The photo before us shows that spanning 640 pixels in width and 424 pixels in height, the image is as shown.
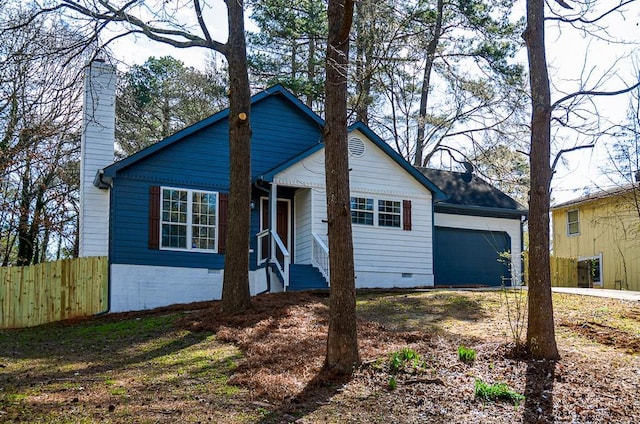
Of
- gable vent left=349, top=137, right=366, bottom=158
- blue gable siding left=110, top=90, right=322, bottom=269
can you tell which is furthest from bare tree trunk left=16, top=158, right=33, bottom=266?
gable vent left=349, top=137, right=366, bottom=158

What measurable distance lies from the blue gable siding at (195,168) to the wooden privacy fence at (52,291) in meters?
0.70

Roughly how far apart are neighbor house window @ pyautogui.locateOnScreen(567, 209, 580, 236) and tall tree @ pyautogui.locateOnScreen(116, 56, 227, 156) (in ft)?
48.6

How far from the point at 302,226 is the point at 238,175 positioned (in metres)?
5.34

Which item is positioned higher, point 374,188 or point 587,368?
point 374,188

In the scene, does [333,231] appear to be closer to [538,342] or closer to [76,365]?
[538,342]

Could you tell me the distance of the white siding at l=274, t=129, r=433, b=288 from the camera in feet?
54.9

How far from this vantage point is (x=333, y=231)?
25.2 ft

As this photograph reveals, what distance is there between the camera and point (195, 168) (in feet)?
53.0

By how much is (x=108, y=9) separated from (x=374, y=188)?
8362mm

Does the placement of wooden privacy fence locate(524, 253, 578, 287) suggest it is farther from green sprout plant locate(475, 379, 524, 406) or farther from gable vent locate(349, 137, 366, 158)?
green sprout plant locate(475, 379, 524, 406)

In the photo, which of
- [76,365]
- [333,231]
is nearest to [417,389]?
[333,231]

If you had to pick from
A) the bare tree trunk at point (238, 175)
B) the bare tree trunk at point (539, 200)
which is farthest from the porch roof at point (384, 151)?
the bare tree trunk at point (539, 200)

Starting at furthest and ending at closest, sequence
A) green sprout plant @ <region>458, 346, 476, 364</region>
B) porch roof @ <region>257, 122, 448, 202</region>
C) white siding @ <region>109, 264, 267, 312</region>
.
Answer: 1. porch roof @ <region>257, 122, 448, 202</region>
2. white siding @ <region>109, 264, 267, 312</region>
3. green sprout plant @ <region>458, 346, 476, 364</region>

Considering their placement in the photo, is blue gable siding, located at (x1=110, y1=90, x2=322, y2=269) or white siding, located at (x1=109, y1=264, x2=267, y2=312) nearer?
white siding, located at (x1=109, y1=264, x2=267, y2=312)
